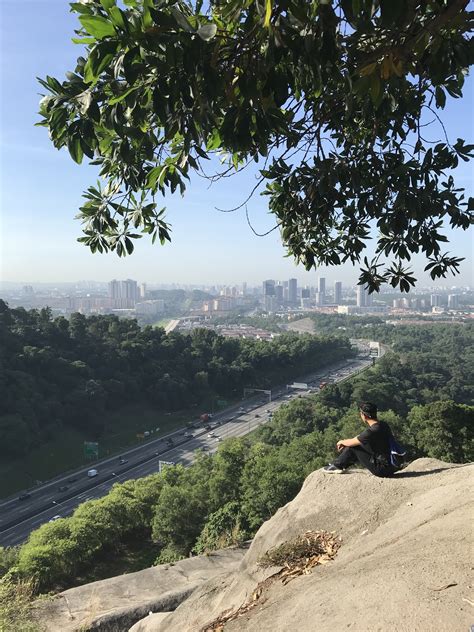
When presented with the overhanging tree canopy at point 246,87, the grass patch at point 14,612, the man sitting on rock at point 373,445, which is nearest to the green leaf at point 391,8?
the overhanging tree canopy at point 246,87

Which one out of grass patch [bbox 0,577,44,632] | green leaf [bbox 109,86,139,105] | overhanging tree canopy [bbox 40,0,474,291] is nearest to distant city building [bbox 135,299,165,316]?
grass patch [bbox 0,577,44,632]

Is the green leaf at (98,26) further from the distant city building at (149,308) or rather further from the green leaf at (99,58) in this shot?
the distant city building at (149,308)

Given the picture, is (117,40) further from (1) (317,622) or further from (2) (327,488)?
(2) (327,488)

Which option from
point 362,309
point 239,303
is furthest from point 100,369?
point 239,303

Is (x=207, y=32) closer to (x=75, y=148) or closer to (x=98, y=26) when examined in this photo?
(x=98, y=26)

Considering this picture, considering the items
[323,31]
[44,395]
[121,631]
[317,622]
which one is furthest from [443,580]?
[44,395]
